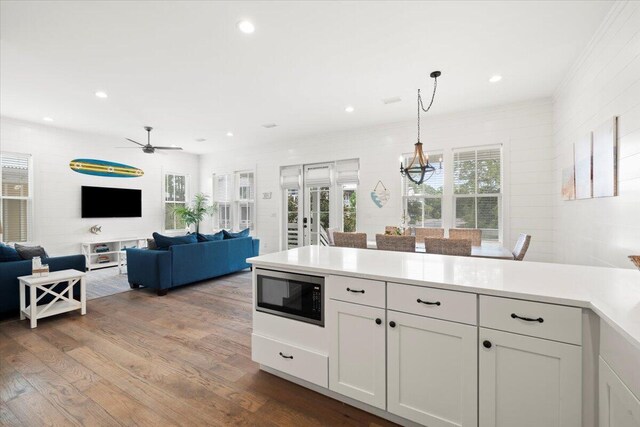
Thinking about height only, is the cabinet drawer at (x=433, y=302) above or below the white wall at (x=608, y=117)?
below

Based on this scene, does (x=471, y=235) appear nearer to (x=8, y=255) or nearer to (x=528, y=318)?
(x=528, y=318)

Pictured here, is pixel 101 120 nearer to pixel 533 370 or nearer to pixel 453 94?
pixel 453 94

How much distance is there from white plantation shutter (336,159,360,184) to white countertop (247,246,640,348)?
4.13m

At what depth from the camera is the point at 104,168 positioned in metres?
6.75

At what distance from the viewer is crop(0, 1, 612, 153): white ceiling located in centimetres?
254

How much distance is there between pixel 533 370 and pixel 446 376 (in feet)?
1.31

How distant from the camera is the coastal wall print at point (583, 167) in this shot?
9.66 ft

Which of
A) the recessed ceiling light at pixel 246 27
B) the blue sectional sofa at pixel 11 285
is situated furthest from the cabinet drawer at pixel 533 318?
the blue sectional sofa at pixel 11 285

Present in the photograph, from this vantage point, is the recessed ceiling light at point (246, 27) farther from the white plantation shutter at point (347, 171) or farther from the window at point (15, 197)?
the window at point (15, 197)

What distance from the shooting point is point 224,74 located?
370 cm

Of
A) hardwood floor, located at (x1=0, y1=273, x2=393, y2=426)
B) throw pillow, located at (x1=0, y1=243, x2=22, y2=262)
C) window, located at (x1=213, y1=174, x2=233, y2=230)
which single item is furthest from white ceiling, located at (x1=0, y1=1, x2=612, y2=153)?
window, located at (x1=213, y1=174, x2=233, y2=230)

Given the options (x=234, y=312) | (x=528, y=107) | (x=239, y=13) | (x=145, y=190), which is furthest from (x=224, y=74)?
(x=145, y=190)

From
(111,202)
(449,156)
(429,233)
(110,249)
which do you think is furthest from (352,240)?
(111,202)

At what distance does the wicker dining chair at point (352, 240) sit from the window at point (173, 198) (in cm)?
605
